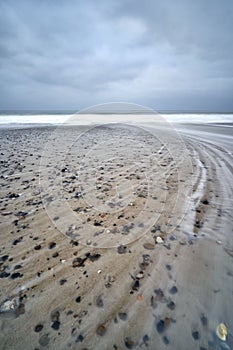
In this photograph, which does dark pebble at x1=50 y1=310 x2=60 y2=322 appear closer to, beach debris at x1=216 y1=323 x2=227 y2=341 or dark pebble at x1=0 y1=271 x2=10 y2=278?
dark pebble at x1=0 y1=271 x2=10 y2=278

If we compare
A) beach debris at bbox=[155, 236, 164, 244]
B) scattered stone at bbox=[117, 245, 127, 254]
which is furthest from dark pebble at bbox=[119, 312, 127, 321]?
beach debris at bbox=[155, 236, 164, 244]

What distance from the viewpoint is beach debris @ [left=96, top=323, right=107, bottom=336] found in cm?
193

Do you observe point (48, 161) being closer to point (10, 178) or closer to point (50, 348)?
point (10, 178)

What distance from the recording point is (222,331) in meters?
1.92

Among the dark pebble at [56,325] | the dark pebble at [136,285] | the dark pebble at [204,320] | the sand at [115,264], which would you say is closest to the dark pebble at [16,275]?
the sand at [115,264]

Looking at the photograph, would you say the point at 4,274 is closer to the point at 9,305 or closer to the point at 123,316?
the point at 9,305

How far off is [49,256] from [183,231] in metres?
2.43

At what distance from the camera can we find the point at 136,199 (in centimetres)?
469

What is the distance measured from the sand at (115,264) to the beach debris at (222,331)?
41 mm

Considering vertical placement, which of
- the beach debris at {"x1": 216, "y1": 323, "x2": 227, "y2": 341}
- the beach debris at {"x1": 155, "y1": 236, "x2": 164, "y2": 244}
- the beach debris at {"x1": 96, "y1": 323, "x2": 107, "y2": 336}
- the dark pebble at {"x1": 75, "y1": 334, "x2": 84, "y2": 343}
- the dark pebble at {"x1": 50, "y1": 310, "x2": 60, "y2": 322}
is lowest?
the dark pebble at {"x1": 75, "y1": 334, "x2": 84, "y2": 343}

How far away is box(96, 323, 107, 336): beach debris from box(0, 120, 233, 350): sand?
20 millimetres

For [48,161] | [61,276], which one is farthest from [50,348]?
[48,161]

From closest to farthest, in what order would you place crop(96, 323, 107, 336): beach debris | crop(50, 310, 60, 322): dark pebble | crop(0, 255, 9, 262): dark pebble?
crop(96, 323, 107, 336): beach debris < crop(50, 310, 60, 322): dark pebble < crop(0, 255, 9, 262): dark pebble

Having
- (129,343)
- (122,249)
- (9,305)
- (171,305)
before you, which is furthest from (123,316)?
(9,305)
